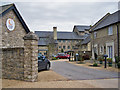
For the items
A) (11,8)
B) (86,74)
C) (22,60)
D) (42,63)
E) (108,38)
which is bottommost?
(86,74)

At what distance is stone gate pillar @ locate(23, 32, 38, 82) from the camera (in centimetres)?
867

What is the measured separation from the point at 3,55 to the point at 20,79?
6.81ft

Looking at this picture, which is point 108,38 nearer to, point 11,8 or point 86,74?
point 86,74

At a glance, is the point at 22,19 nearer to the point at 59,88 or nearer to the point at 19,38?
the point at 19,38

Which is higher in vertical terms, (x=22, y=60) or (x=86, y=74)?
(x=22, y=60)

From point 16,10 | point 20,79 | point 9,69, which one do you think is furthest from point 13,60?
point 16,10

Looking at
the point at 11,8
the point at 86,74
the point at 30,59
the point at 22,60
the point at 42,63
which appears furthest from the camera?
the point at 11,8

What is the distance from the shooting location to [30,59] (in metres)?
8.77

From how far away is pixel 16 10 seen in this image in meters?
17.6

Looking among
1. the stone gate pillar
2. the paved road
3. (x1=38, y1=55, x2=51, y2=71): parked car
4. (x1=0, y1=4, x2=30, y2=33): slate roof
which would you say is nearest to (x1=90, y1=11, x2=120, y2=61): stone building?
the paved road

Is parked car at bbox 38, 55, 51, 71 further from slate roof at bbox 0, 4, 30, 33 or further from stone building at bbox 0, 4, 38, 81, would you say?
slate roof at bbox 0, 4, 30, 33

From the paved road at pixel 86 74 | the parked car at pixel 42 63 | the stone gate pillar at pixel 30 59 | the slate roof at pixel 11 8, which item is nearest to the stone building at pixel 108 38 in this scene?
the paved road at pixel 86 74

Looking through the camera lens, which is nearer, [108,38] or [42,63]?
[42,63]

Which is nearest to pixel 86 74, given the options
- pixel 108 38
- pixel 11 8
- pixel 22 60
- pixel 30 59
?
pixel 30 59
